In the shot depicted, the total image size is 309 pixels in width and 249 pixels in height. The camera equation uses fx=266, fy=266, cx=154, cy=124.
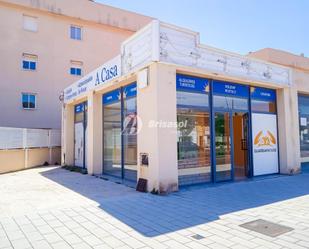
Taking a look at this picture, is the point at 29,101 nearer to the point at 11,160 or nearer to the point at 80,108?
the point at 11,160

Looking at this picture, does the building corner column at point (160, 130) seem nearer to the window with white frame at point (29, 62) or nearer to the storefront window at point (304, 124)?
the storefront window at point (304, 124)

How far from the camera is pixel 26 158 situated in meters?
13.7

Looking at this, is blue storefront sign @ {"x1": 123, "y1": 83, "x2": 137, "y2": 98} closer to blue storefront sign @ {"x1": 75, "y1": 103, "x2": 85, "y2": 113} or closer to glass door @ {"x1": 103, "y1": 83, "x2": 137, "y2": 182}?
glass door @ {"x1": 103, "y1": 83, "x2": 137, "y2": 182}

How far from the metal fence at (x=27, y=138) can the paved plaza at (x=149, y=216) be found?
5.19 meters

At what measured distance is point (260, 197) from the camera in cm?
654

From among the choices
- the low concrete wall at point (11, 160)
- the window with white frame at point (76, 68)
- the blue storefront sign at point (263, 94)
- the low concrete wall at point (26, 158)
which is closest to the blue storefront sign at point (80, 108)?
the low concrete wall at point (26, 158)

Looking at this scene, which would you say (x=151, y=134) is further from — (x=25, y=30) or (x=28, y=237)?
(x=25, y=30)

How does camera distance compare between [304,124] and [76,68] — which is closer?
[304,124]

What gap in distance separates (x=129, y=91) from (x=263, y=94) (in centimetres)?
519

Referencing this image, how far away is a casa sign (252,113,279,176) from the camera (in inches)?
380

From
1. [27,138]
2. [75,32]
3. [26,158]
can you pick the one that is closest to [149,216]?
[26,158]

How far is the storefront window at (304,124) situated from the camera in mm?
11703

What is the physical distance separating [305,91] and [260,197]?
7091 millimetres

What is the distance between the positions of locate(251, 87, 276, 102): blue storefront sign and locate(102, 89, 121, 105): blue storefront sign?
16.2ft
